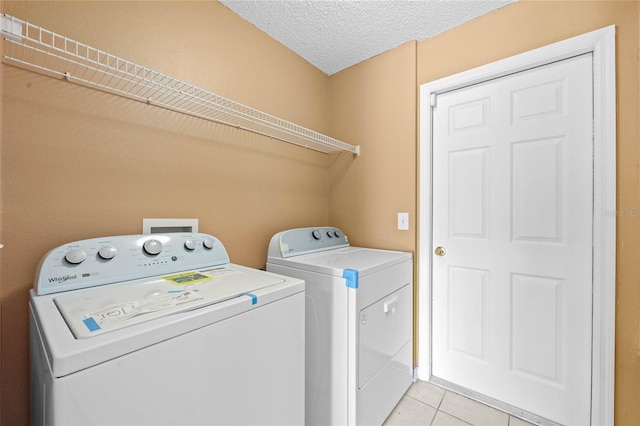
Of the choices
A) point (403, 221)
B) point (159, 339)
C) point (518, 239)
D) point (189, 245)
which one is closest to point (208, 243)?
point (189, 245)

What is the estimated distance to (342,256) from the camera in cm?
167

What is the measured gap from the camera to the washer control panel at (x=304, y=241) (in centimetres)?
159

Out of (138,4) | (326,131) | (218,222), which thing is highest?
(138,4)

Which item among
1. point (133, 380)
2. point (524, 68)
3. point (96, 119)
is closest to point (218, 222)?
point (96, 119)

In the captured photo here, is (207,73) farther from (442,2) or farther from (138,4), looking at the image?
(442,2)

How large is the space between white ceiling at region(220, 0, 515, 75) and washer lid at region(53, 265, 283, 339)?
1.54 meters

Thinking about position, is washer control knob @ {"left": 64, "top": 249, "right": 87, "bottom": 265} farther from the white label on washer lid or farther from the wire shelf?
the wire shelf

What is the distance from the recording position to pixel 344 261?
1490 mm

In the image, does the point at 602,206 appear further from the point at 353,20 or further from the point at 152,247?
the point at 152,247

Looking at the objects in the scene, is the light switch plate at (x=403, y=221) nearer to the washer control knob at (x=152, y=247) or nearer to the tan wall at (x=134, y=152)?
the tan wall at (x=134, y=152)

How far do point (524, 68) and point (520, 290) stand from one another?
1281mm

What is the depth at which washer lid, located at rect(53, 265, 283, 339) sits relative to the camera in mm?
637

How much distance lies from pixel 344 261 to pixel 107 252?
107 centimetres

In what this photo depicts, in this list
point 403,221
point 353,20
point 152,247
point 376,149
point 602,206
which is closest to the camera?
point 152,247
